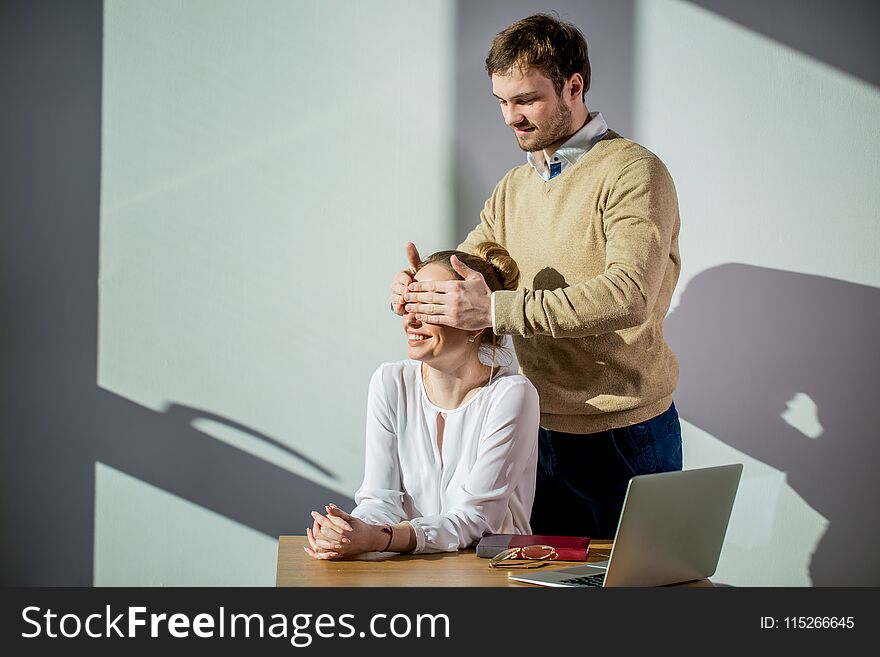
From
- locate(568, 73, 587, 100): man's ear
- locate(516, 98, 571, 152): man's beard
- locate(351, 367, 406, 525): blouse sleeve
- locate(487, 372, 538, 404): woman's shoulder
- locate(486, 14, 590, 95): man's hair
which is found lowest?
locate(351, 367, 406, 525): blouse sleeve

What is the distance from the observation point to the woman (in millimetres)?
1838

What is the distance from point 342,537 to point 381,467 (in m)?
0.30

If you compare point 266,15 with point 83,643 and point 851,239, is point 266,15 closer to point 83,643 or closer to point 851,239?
point 851,239

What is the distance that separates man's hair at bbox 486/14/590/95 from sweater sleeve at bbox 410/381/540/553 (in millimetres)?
695

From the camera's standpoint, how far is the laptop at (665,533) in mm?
1358

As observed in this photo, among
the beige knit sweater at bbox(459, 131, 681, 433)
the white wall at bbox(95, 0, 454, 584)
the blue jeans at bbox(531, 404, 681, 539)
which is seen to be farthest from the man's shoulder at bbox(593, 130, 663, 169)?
the white wall at bbox(95, 0, 454, 584)

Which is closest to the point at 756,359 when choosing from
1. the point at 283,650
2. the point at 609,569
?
the point at 609,569

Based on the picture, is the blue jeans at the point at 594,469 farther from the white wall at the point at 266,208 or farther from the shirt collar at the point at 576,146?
the white wall at the point at 266,208

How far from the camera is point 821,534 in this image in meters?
3.13

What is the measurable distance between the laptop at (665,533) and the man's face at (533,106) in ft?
3.07

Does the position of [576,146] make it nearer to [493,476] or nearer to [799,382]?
[493,476]

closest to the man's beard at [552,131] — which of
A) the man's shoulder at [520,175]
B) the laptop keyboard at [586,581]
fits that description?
the man's shoulder at [520,175]

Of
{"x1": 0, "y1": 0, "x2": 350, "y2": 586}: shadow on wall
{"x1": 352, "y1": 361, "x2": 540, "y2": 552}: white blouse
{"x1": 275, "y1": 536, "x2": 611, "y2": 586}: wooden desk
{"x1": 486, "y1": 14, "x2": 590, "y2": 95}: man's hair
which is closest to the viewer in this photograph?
{"x1": 275, "y1": 536, "x2": 611, "y2": 586}: wooden desk

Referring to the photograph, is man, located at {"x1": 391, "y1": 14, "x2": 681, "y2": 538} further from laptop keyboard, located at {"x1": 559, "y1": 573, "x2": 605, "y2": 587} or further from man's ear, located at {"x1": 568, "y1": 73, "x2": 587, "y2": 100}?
laptop keyboard, located at {"x1": 559, "y1": 573, "x2": 605, "y2": 587}
